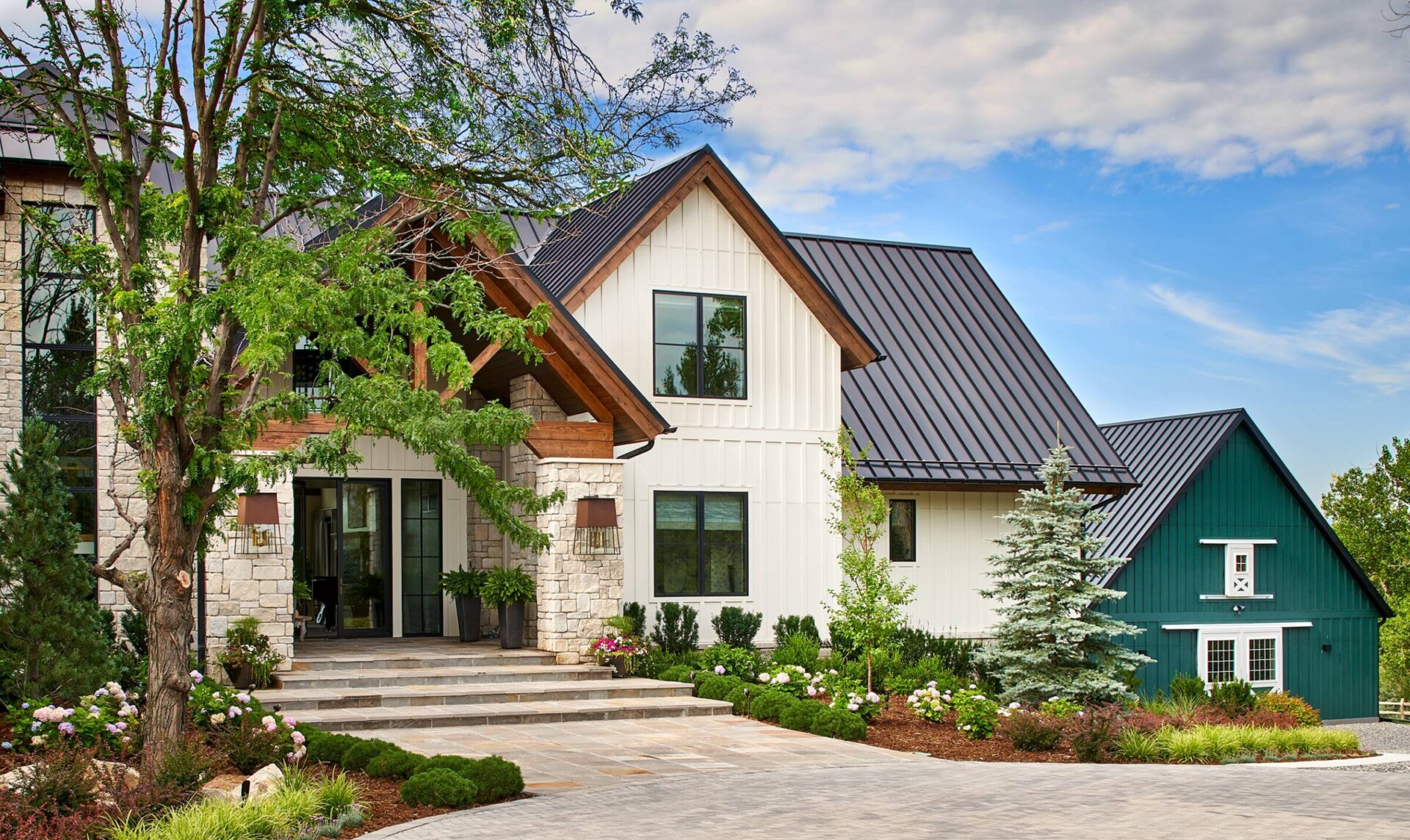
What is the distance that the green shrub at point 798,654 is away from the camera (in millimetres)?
17219

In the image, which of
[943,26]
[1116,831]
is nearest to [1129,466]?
[943,26]

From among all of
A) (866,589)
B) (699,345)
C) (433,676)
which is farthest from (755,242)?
(433,676)

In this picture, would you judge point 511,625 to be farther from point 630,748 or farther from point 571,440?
point 630,748

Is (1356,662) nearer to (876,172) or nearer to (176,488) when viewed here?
(876,172)

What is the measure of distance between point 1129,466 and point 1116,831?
19920 mm

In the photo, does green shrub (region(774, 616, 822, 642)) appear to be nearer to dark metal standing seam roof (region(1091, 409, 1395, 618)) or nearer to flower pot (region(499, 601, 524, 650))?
flower pot (region(499, 601, 524, 650))

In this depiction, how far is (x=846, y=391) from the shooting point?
70.9ft

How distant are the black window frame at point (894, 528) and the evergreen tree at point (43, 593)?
11510 millimetres

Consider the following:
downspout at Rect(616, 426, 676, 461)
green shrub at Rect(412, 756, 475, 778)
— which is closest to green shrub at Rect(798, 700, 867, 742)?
downspout at Rect(616, 426, 676, 461)

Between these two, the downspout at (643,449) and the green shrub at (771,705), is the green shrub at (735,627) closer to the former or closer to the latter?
the downspout at (643,449)

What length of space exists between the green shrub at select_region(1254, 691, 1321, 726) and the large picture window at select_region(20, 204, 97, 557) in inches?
565

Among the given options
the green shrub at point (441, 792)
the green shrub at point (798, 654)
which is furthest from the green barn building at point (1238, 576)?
the green shrub at point (441, 792)

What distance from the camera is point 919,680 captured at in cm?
1641

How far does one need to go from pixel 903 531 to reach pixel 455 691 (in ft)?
27.5
